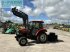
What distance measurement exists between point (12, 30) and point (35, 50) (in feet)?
75.6

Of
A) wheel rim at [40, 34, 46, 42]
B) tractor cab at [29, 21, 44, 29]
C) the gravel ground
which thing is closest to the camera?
the gravel ground

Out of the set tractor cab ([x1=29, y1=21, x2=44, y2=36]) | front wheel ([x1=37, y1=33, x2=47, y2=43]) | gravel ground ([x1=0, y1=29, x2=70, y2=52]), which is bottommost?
gravel ground ([x1=0, y1=29, x2=70, y2=52])

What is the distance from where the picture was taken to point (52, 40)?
2236 cm

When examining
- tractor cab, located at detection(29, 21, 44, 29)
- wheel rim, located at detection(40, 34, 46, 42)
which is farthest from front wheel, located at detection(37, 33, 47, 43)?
tractor cab, located at detection(29, 21, 44, 29)

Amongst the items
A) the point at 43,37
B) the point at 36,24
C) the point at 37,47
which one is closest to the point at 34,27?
the point at 36,24

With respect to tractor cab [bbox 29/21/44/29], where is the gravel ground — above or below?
below

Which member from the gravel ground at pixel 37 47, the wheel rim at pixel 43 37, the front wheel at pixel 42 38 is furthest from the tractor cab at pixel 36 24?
the gravel ground at pixel 37 47

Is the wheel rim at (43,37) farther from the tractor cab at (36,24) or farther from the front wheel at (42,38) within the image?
the tractor cab at (36,24)

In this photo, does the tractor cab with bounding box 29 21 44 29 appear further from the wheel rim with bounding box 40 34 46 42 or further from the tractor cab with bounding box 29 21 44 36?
the wheel rim with bounding box 40 34 46 42

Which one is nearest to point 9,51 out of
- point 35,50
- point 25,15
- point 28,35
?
point 35,50

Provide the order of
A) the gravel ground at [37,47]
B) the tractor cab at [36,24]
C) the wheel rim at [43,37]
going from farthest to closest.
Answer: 1. the wheel rim at [43,37]
2. the tractor cab at [36,24]
3. the gravel ground at [37,47]

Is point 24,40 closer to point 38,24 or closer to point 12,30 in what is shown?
point 38,24

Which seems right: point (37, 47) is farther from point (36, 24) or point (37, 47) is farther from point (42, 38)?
point (36, 24)

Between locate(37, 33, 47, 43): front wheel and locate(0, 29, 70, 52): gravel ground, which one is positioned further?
locate(37, 33, 47, 43): front wheel
